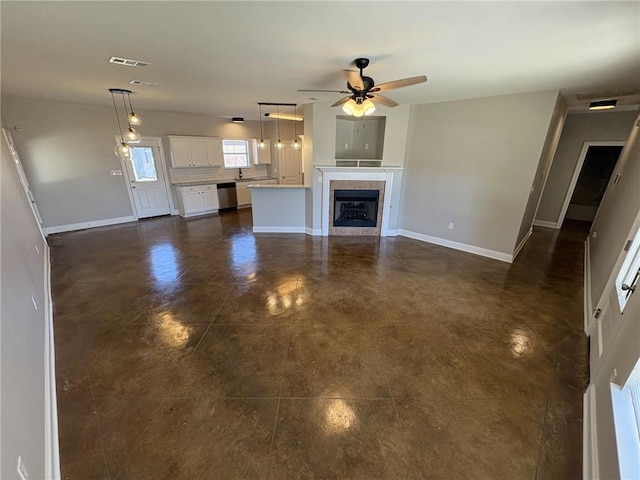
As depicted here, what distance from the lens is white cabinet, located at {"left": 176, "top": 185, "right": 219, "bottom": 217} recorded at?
272 inches

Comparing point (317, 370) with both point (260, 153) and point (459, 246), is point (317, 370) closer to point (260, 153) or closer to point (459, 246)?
point (459, 246)

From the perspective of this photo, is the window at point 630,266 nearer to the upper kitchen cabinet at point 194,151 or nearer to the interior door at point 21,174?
the interior door at point 21,174

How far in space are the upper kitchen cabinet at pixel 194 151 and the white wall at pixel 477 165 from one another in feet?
→ 17.5

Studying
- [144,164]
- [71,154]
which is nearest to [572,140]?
[144,164]

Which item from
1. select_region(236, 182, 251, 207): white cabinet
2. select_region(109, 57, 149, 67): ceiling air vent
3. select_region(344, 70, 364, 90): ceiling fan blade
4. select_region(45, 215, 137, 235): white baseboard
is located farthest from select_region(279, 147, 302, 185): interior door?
select_region(344, 70, 364, 90): ceiling fan blade

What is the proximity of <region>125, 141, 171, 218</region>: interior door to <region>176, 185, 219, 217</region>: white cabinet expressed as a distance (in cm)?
47

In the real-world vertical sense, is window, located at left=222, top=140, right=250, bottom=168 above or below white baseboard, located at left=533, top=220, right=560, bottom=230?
above

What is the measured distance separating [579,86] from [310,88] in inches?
142

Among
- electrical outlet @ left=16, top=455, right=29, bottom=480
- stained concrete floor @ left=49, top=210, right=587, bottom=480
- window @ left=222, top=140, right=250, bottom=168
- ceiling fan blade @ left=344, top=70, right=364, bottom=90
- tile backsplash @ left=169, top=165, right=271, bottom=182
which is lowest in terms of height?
stained concrete floor @ left=49, top=210, right=587, bottom=480

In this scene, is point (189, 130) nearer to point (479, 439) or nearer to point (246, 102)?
point (246, 102)

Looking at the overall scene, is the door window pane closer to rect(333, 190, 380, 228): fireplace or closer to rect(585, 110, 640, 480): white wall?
rect(333, 190, 380, 228): fireplace

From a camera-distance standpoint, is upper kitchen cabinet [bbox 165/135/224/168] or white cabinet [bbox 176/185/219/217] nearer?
upper kitchen cabinet [bbox 165/135/224/168]

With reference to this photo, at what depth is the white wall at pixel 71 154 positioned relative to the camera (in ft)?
16.1

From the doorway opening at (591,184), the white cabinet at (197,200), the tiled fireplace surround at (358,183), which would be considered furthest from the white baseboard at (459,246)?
the white cabinet at (197,200)
